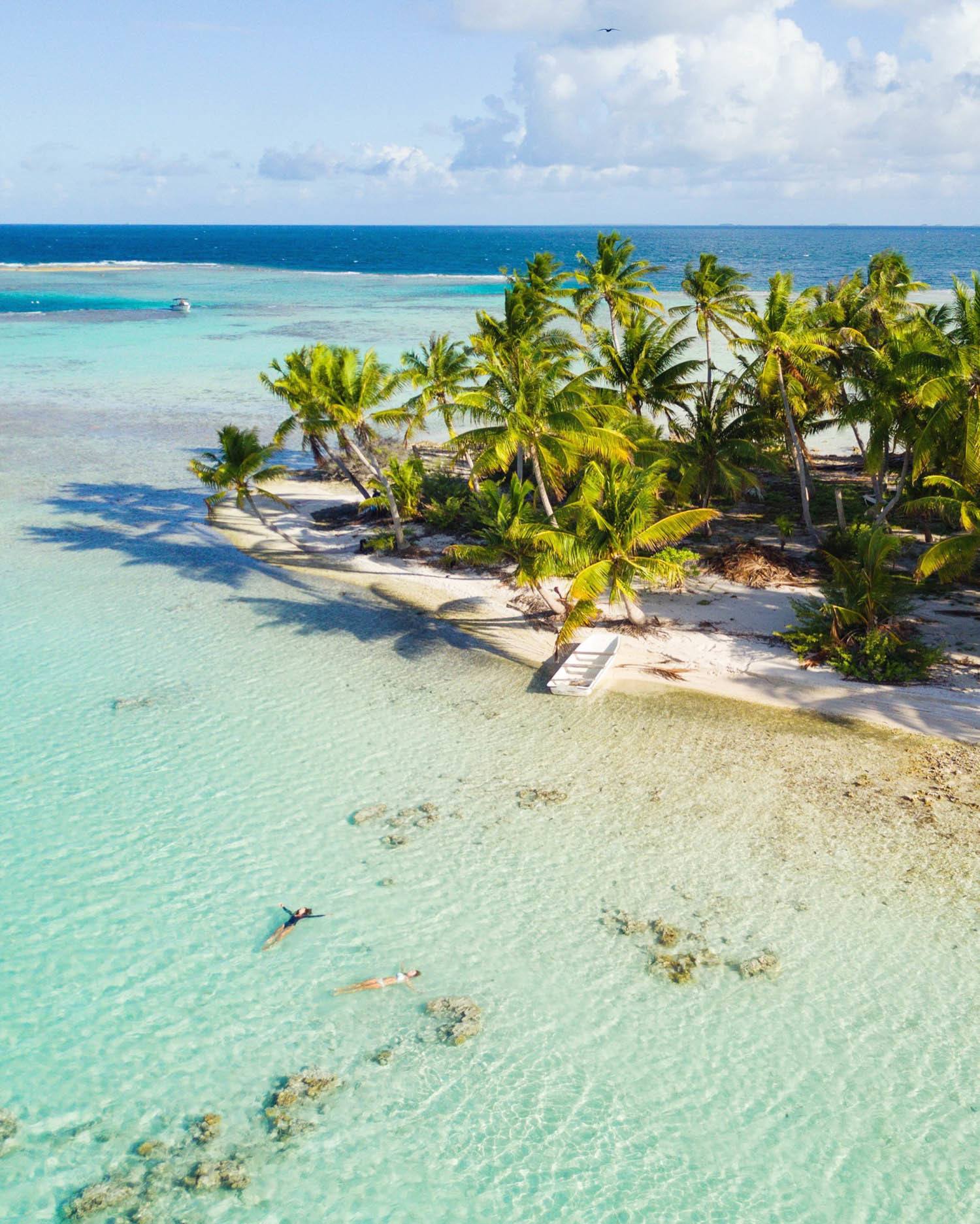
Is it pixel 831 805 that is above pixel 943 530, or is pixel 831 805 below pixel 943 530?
below

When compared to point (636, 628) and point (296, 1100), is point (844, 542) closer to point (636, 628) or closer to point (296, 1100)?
point (636, 628)

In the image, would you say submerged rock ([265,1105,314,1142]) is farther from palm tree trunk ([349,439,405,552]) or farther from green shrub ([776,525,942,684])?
palm tree trunk ([349,439,405,552])

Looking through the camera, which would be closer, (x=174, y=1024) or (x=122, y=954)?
(x=174, y=1024)

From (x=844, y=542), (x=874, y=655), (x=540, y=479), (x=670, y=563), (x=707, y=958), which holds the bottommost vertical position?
(x=707, y=958)

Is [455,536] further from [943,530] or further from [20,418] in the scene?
[20,418]

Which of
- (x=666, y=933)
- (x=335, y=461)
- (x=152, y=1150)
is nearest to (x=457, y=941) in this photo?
(x=666, y=933)

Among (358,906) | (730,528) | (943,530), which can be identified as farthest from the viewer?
(730,528)

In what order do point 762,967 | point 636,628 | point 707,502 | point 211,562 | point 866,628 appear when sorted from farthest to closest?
point 211,562, point 707,502, point 636,628, point 866,628, point 762,967

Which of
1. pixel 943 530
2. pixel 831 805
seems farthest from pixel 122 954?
pixel 943 530
